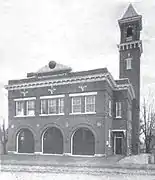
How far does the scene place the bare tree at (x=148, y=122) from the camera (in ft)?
5.97

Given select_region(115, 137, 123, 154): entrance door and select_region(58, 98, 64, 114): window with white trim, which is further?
select_region(58, 98, 64, 114): window with white trim

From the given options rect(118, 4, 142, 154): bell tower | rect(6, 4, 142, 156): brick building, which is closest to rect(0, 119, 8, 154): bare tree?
rect(6, 4, 142, 156): brick building

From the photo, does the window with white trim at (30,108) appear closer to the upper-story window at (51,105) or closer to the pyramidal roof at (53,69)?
the upper-story window at (51,105)

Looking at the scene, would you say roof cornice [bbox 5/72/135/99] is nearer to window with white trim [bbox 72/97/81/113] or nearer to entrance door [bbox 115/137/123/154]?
window with white trim [bbox 72/97/81/113]

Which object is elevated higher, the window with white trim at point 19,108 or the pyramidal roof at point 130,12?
the pyramidal roof at point 130,12

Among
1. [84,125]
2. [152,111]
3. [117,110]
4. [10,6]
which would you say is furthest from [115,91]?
[10,6]

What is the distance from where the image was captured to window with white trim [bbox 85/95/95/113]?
2.29 metres

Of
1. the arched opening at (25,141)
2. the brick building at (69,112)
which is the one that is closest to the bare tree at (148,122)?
the brick building at (69,112)

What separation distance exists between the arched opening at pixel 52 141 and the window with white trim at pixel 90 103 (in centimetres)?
34

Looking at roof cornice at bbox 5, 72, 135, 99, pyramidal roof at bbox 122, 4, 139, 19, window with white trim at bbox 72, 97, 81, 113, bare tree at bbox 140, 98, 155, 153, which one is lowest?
bare tree at bbox 140, 98, 155, 153

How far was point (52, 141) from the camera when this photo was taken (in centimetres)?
236

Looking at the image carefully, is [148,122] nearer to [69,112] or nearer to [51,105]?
[69,112]

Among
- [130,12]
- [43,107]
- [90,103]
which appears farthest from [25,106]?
[130,12]

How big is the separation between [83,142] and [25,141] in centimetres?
52
